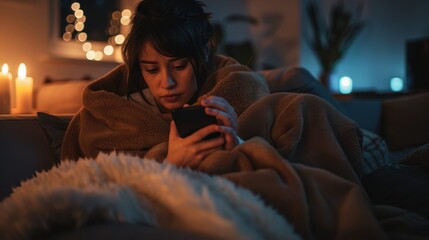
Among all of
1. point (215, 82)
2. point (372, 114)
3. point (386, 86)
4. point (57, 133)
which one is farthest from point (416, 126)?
point (386, 86)

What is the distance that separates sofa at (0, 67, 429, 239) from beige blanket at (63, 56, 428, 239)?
0.09m

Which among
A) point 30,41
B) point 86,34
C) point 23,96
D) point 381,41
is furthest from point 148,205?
point 381,41

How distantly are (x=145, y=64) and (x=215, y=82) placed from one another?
218mm

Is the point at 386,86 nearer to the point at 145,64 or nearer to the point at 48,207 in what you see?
the point at 145,64

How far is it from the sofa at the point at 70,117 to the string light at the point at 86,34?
4.11 feet

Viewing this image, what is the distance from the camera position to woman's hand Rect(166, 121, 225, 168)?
2.65ft

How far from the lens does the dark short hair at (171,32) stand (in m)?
1.11

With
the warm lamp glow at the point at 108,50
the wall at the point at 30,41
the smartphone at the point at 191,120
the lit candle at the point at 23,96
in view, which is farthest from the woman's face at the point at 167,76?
the warm lamp glow at the point at 108,50

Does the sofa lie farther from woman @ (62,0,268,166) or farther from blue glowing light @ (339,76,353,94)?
blue glowing light @ (339,76,353,94)

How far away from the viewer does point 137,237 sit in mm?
455

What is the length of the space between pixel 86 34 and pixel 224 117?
2.96 metres

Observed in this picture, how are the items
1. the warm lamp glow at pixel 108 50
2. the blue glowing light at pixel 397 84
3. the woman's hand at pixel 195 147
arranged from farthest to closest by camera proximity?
1. the blue glowing light at pixel 397 84
2. the warm lamp glow at pixel 108 50
3. the woman's hand at pixel 195 147

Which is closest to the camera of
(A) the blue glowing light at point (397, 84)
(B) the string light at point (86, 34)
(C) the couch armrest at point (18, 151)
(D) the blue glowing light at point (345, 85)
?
(C) the couch armrest at point (18, 151)

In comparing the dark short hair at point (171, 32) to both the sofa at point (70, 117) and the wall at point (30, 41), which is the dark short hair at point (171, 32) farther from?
the wall at point (30, 41)
